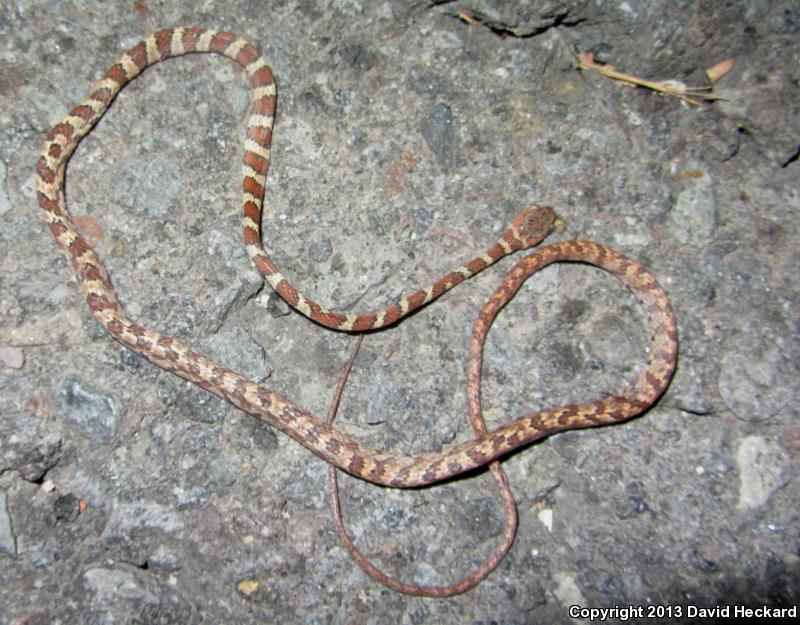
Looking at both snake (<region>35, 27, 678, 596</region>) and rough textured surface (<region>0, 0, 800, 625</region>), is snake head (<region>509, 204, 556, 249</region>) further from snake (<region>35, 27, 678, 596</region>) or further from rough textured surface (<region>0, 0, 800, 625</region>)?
rough textured surface (<region>0, 0, 800, 625</region>)

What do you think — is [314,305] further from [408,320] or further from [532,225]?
[532,225]

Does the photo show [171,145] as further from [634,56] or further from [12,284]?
[634,56]

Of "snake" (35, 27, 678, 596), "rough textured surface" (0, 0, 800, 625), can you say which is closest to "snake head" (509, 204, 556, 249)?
"snake" (35, 27, 678, 596)

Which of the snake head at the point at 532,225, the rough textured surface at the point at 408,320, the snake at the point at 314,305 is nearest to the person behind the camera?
the rough textured surface at the point at 408,320

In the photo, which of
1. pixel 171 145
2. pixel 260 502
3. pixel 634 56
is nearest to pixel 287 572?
pixel 260 502

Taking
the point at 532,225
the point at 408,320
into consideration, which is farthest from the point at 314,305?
the point at 532,225

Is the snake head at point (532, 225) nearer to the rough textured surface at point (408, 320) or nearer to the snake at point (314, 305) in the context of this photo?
the snake at point (314, 305)

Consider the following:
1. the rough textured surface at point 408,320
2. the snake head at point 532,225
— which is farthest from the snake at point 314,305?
the rough textured surface at point 408,320
